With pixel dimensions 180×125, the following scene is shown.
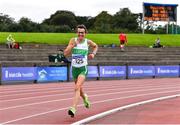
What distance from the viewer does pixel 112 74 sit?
114 feet

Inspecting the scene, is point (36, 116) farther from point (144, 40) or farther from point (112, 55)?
point (144, 40)

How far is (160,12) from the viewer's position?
64312mm

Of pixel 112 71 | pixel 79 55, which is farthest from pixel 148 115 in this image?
pixel 112 71

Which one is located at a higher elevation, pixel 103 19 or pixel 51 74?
pixel 103 19

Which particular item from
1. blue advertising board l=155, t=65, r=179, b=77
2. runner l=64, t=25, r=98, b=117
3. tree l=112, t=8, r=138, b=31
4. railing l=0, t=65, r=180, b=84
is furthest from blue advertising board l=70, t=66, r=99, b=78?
tree l=112, t=8, r=138, b=31

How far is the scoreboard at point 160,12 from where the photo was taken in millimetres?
63875

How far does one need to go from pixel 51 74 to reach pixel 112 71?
206 inches

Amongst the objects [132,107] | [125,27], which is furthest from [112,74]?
[125,27]

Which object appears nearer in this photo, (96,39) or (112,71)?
(112,71)

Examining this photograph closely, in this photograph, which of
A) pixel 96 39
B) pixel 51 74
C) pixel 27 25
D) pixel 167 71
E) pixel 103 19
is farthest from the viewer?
pixel 103 19

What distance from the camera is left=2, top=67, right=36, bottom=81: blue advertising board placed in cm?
2822

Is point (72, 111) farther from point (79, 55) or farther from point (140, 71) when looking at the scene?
point (140, 71)

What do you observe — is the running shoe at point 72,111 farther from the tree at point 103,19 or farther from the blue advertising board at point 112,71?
the tree at point 103,19

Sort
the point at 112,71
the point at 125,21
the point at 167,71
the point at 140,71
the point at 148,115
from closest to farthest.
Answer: the point at 148,115, the point at 112,71, the point at 140,71, the point at 167,71, the point at 125,21
